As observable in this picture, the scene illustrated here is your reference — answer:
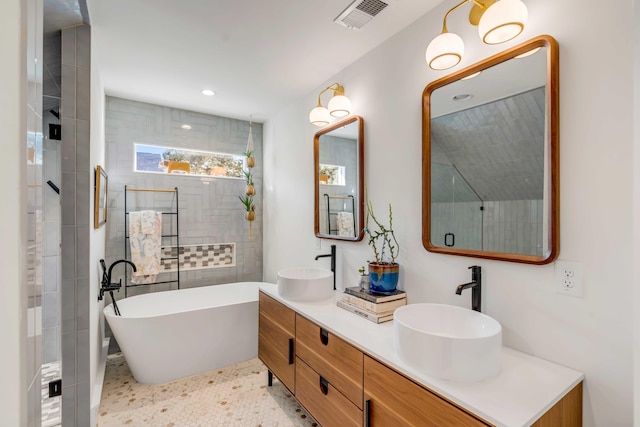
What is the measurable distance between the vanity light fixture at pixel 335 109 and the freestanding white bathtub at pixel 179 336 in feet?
5.77

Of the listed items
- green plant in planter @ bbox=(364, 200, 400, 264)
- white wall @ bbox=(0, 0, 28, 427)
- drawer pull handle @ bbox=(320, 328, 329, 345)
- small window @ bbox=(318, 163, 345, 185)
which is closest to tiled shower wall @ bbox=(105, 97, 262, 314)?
small window @ bbox=(318, 163, 345, 185)

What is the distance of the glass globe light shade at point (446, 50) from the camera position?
1472mm

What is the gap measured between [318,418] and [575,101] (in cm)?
193

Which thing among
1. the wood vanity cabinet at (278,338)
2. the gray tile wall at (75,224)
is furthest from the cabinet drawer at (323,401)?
the gray tile wall at (75,224)

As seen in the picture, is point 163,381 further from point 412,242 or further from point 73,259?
point 412,242

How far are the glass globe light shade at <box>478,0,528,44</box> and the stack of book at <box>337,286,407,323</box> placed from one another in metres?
1.36

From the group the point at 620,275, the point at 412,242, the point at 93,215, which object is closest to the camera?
the point at 620,275

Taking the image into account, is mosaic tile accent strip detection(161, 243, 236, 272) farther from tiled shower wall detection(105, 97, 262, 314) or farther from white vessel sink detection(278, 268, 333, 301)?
white vessel sink detection(278, 268, 333, 301)

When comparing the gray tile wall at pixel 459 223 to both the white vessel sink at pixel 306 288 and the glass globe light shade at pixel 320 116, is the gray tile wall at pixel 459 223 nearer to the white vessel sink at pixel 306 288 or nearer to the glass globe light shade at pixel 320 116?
the white vessel sink at pixel 306 288

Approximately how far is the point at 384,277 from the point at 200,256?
8.17 feet

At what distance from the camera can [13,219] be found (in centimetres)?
53

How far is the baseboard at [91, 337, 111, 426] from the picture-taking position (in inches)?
78.7

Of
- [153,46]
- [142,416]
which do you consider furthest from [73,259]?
[153,46]

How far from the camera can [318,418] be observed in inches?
67.1
